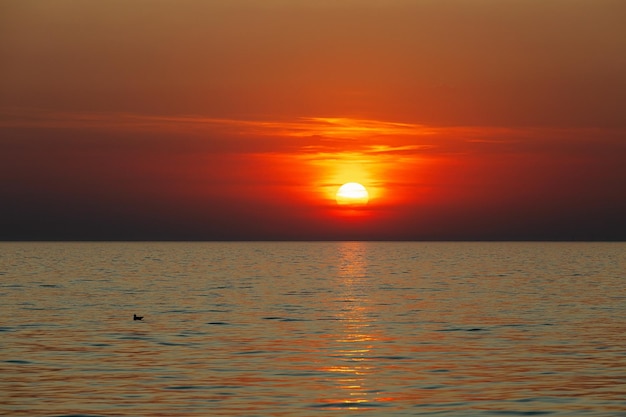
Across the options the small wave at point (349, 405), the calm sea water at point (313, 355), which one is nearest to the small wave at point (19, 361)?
the calm sea water at point (313, 355)

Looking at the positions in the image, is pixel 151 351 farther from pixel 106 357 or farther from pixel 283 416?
pixel 283 416

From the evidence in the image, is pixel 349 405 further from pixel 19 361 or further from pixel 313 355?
pixel 19 361

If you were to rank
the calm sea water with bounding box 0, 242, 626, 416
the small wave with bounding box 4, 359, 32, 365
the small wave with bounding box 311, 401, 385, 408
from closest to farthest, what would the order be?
the small wave with bounding box 311, 401, 385, 408 < the calm sea water with bounding box 0, 242, 626, 416 < the small wave with bounding box 4, 359, 32, 365

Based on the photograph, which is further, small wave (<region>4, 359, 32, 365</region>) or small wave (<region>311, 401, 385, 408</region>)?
small wave (<region>4, 359, 32, 365</region>)

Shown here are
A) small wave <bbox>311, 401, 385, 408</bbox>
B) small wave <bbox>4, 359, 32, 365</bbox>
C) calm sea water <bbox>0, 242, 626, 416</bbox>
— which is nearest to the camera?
small wave <bbox>311, 401, 385, 408</bbox>

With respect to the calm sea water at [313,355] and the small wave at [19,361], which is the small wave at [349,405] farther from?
the small wave at [19,361]

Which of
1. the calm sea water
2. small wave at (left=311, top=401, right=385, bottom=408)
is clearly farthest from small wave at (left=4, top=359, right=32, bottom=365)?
small wave at (left=311, top=401, right=385, bottom=408)

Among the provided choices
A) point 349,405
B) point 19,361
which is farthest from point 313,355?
point 19,361

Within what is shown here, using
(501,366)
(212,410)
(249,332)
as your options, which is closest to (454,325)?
(249,332)

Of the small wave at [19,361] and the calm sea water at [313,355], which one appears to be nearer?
the calm sea water at [313,355]

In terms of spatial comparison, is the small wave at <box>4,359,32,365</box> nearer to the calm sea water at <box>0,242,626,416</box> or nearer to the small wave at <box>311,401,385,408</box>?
the calm sea water at <box>0,242,626,416</box>

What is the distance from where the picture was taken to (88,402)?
1155 inches

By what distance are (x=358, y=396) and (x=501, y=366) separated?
8124 millimetres

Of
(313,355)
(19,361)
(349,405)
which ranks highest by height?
(313,355)
